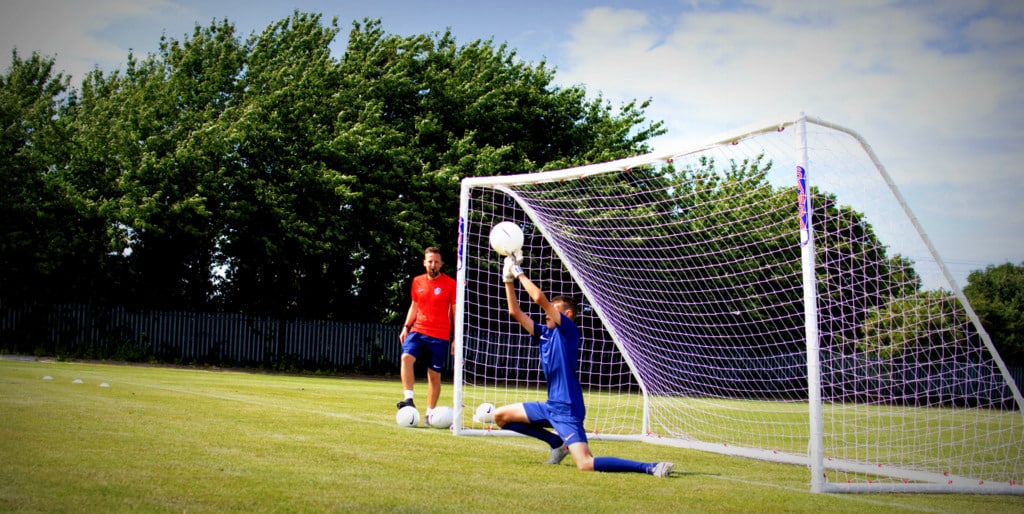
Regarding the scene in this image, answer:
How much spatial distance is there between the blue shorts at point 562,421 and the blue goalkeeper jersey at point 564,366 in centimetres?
2

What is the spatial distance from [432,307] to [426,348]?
0.53 metres

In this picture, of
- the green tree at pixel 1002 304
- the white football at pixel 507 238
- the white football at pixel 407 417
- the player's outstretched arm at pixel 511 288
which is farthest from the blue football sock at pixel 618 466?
the green tree at pixel 1002 304

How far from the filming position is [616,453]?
8.86 meters

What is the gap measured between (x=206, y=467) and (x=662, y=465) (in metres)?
3.56

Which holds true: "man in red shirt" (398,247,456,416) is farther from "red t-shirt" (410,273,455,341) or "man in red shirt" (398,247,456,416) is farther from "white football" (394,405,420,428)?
"white football" (394,405,420,428)

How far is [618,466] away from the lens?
694cm

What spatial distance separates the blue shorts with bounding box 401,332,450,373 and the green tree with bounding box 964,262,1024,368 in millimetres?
31184

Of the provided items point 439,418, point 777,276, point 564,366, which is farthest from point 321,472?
point 777,276

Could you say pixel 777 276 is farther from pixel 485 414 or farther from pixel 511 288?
pixel 511 288

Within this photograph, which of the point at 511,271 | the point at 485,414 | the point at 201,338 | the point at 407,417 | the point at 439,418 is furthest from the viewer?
the point at 201,338

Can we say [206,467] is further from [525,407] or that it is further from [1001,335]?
[1001,335]

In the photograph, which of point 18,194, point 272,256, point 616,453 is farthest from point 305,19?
point 616,453

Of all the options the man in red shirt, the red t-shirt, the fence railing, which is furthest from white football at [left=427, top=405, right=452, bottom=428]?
the fence railing

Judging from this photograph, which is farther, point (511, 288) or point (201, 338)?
point (201, 338)
